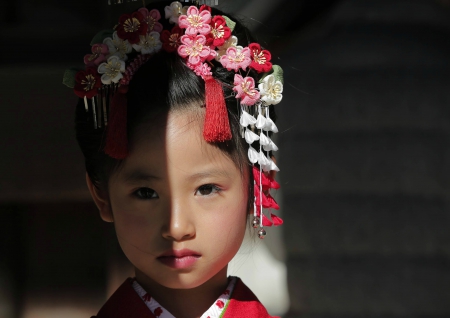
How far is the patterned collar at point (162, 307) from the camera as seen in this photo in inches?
73.5

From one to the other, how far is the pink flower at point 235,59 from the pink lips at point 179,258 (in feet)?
1.82

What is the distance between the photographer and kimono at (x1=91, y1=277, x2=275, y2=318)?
6.08 ft

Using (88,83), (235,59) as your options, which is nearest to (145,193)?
(88,83)

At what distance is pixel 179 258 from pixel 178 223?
0.13 metres

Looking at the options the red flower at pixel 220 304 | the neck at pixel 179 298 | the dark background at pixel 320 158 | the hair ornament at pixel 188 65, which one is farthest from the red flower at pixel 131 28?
the dark background at pixel 320 158

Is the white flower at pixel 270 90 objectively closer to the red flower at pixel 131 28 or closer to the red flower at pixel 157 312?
the red flower at pixel 131 28

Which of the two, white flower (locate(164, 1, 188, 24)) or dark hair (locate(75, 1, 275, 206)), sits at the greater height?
white flower (locate(164, 1, 188, 24))

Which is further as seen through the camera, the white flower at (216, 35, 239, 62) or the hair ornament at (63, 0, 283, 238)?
the white flower at (216, 35, 239, 62)

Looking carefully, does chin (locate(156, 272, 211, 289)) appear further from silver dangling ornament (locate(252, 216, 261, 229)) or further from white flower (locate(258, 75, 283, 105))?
white flower (locate(258, 75, 283, 105))

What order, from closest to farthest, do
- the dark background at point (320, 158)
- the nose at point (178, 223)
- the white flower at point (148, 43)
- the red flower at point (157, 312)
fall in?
the nose at point (178, 223), the white flower at point (148, 43), the red flower at point (157, 312), the dark background at point (320, 158)

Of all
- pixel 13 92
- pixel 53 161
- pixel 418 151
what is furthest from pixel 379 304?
pixel 13 92

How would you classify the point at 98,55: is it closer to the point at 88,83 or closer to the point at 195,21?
the point at 88,83

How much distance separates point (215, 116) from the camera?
1685 millimetres

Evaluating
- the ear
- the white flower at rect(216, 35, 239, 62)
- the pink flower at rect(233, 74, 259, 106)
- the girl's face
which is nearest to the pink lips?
the girl's face
